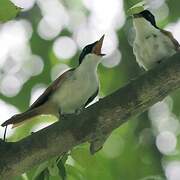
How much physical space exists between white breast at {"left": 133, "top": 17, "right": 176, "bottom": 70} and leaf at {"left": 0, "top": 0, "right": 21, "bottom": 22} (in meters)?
1.03

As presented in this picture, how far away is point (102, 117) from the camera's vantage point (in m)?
1.94

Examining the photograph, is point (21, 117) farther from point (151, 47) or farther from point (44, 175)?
point (151, 47)

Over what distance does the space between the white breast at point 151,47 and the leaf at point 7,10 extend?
1.03 meters

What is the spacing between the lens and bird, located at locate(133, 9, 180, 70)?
2.71 m

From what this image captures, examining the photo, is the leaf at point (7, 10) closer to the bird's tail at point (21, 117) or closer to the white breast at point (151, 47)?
the bird's tail at point (21, 117)

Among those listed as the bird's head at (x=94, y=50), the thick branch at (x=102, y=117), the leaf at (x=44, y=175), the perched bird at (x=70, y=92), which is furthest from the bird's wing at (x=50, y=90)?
the thick branch at (x=102, y=117)

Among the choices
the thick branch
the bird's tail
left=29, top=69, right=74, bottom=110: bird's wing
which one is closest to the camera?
the thick branch

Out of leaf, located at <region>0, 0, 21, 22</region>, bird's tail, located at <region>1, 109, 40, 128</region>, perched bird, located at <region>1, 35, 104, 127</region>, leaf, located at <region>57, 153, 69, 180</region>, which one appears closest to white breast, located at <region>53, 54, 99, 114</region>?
perched bird, located at <region>1, 35, 104, 127</region>

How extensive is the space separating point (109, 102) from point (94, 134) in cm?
13

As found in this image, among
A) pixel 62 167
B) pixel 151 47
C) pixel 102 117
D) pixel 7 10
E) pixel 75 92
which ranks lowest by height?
pixel 151 47

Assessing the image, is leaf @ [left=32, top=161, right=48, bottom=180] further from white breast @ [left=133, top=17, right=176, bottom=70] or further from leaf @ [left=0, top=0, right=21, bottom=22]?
white breast @ [left=133, top=17, right=176, bottom=70]

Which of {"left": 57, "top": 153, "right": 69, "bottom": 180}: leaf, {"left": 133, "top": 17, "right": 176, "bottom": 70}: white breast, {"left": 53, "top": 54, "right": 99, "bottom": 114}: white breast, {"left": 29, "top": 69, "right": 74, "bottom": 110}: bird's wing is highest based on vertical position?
{"left": 57, "top": 153, "right": 69, "bottom": 180}: leaf

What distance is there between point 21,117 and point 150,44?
0.78m

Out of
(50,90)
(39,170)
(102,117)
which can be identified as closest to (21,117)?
(50,90)
